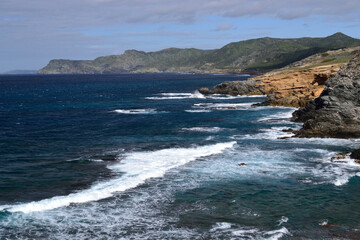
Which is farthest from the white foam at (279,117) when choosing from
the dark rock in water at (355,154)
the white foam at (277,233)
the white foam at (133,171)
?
the white foam at (277,233)

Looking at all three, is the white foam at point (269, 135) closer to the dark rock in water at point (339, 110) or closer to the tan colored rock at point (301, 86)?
the dark rock in water at point (339, 110)

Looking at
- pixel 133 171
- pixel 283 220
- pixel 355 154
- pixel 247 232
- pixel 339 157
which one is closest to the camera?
pixel 247 232

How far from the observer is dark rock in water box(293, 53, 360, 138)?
46188mm

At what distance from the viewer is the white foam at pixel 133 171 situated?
86.5 feet

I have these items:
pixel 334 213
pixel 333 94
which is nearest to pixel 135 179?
pixel 334 213

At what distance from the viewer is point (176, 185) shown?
30.2m

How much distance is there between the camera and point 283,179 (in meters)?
31.4

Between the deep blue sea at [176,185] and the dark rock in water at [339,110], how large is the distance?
6.23 ft

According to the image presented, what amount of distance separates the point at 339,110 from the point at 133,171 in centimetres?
2708

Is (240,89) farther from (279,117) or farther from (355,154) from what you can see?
(355,154)

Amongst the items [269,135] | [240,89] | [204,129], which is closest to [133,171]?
[269,135]

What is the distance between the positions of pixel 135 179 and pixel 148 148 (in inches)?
456

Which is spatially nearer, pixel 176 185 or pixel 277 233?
pixel 277 233

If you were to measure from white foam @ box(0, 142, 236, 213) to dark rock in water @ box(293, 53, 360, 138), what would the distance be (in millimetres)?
11313
